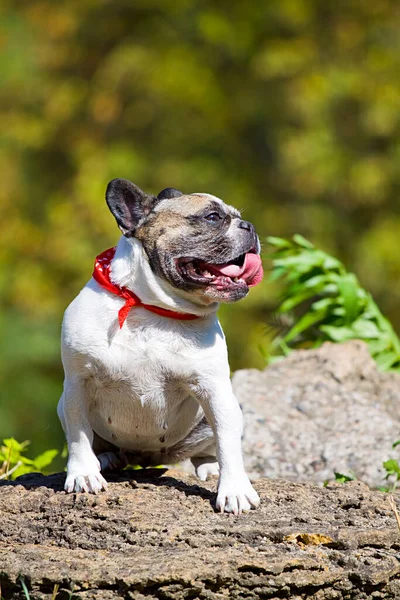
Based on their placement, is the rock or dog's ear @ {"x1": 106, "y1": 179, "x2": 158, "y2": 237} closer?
dog's ear @ {"x1": 106, "y1": 179, "x2": 158, "y2": 237}

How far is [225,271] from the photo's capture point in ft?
13.0

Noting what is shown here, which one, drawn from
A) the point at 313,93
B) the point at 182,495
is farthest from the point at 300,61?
the point at 182,495

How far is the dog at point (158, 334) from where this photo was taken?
12.4ft

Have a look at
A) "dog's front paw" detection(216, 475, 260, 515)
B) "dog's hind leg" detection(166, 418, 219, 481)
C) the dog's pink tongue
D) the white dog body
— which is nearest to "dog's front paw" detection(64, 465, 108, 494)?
the white dog body

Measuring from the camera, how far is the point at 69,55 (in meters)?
13.6

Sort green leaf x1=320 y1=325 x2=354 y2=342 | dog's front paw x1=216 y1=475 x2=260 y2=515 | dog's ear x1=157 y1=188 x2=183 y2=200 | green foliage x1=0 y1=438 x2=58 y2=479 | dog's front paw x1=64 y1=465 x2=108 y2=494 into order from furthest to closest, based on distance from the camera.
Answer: green leaf x1=320 y1=325 x2=354 y2=342, green foliage x1=0 y1=438 x2=58 y2=479, dog's ear x1=157 y1=188 x2=183 y2=200, dog's front paw x1=64 y1=465 x2=108 y2=494, dog's front paw x1=216 y1=475 x2=260 y2=515

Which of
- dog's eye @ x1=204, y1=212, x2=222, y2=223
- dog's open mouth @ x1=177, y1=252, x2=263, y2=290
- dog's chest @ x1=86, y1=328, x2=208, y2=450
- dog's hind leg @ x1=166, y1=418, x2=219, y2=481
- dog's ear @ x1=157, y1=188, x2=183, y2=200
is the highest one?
dog's ear @ x1=157, y1=188, x2=183, y2=200

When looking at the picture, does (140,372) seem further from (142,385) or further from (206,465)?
(206,465)

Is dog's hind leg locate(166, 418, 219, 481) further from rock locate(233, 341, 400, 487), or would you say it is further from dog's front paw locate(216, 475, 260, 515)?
rock locate(233, 341, 400, 487)

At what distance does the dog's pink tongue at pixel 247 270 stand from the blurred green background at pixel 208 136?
700 centimetres

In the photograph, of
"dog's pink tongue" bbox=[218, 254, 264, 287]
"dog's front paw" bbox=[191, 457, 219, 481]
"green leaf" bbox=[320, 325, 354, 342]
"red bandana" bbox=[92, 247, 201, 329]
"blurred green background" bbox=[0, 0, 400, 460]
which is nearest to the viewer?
"red bandana" bbox=[92, 247, 201, 329]

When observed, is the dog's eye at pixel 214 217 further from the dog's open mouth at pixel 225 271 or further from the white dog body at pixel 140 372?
the white dog body at pixel 140 372

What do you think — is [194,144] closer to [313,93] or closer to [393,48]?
[313,93]

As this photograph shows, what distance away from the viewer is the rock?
213 inches
